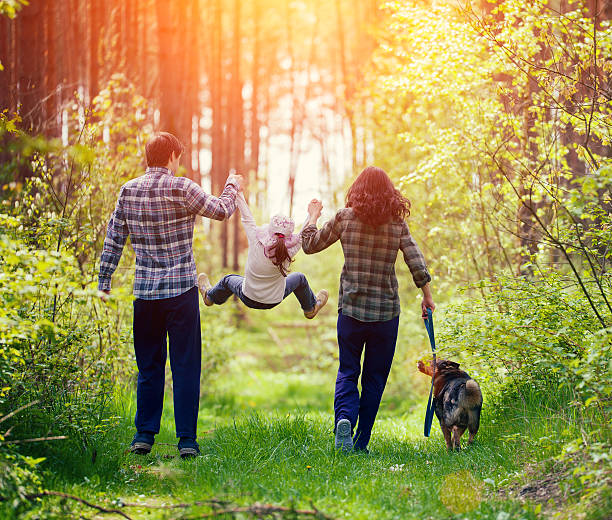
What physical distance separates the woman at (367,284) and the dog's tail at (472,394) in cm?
64

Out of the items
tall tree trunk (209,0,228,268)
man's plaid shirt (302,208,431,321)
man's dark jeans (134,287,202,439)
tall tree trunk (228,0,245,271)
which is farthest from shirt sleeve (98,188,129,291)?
tall tree trunk (228,0,245,271)

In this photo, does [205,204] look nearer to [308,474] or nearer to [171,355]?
[171,355]

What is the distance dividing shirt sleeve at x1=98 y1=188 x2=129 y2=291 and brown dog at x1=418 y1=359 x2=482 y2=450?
2.84 m

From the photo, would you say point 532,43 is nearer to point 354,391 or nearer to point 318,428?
point 354,391

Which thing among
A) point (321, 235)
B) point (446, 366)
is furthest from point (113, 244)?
point (446, 366)

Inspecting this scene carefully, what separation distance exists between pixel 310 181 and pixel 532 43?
2479 centimetres

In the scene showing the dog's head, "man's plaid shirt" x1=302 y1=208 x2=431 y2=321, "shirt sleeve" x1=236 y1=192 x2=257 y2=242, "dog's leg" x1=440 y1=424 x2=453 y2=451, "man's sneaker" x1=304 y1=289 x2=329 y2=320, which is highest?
"shirt sleeve" x1=236 y1=192 x2=257 y2=242

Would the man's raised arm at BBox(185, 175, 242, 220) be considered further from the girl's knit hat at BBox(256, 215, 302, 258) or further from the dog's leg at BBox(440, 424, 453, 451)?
the dog's leg at BBox(440, 424, 453, 451)

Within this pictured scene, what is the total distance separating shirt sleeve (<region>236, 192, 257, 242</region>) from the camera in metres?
5.29

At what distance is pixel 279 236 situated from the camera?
554 centimetres

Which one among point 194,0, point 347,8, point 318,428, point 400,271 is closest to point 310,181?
point 347,8

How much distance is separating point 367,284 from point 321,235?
0.55m

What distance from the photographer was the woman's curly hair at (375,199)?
16.6ft

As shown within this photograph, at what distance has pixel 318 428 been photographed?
5.93 meters
